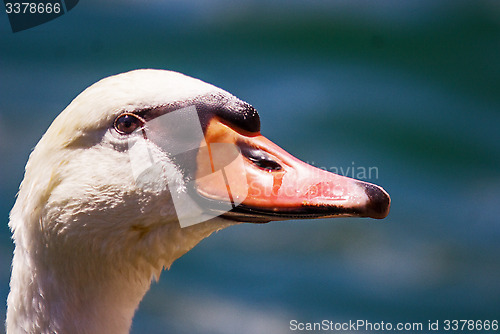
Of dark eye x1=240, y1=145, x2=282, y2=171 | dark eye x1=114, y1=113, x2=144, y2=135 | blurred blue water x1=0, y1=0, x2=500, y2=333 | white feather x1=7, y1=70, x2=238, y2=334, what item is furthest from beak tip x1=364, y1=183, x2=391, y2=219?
blurred blue water x1=0, y1=0, x2=500, y2=333

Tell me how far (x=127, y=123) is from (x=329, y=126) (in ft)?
13.9

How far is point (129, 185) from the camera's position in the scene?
6.72 ft

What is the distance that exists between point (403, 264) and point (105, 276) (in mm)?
3771

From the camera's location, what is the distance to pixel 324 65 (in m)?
6.59

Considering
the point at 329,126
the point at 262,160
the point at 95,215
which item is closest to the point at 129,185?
the point at 95,215

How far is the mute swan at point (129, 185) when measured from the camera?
204 centimetres

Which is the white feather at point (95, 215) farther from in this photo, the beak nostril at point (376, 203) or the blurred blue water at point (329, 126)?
the blurred blue water at point (329, 126)

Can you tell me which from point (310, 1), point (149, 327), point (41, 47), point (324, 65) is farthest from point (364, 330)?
point (41, 47)

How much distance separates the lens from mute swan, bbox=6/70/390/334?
2.04 m

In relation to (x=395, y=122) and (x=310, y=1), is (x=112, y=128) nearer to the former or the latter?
(x=395, y=122)

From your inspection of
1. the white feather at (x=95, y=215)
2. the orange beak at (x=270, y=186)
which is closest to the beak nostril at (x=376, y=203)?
the orange beak at (x=270, y=186)

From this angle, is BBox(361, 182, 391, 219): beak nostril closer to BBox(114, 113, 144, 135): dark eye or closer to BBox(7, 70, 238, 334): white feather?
BBox(7, 70, 238, 334): white feather

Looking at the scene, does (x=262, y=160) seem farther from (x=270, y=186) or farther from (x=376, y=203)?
(x=376, y=203)

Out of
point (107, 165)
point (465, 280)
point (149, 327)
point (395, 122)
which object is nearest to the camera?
point (107, 165)
